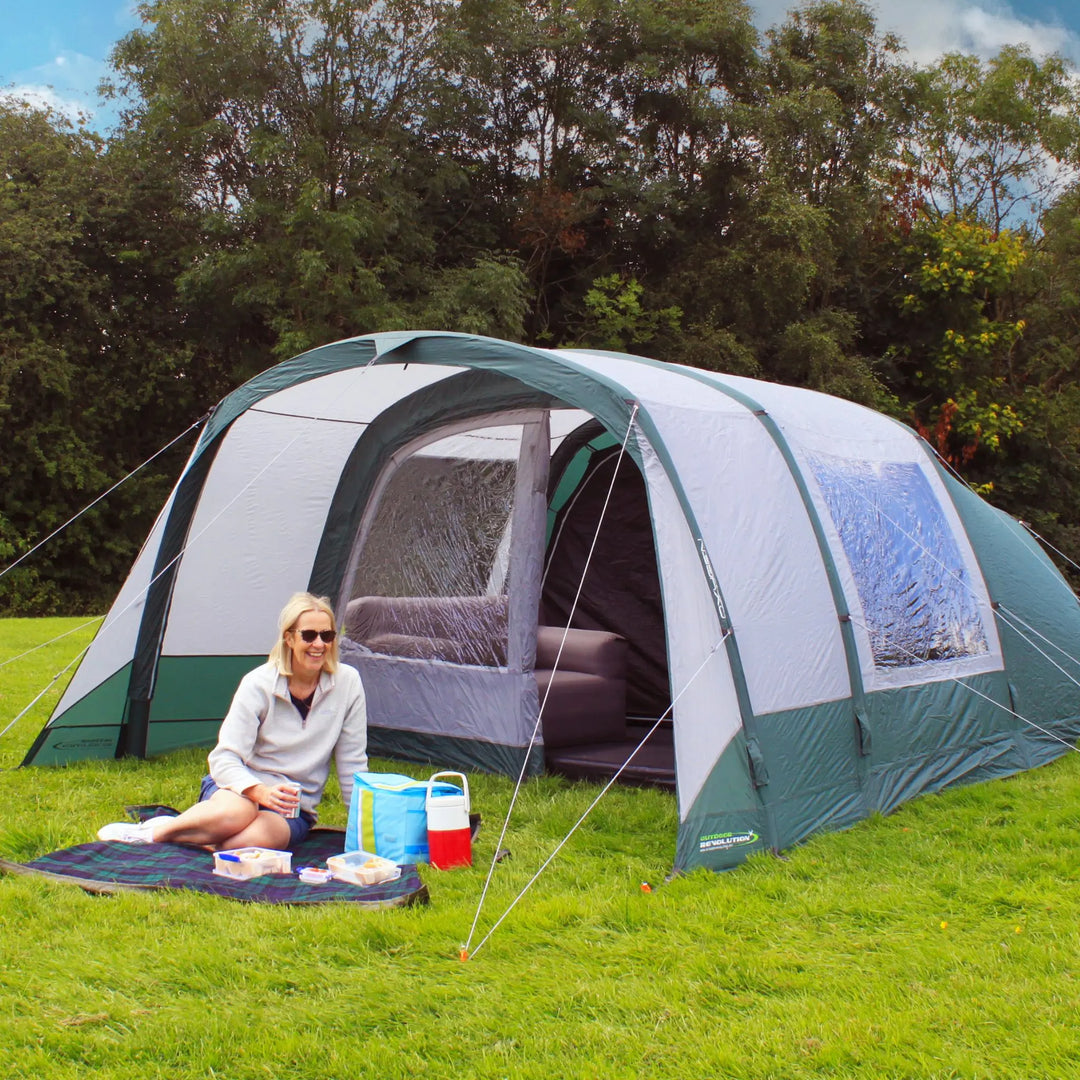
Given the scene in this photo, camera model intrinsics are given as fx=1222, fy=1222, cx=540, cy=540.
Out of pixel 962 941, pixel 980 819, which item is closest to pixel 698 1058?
pixel 962 941

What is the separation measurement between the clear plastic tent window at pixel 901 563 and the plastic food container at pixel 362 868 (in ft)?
7.60

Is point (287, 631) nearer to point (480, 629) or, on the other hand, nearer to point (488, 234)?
point (480, 629)

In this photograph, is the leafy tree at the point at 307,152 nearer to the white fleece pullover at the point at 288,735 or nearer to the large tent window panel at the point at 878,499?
the large tent window panel at the point at 878,499

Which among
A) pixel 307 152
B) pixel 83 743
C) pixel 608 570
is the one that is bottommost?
pixel 83 743

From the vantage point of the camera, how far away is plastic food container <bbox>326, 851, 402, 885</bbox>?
3.93 metres

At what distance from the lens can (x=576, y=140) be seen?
18.1 m

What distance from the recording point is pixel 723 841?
4176 millimetres

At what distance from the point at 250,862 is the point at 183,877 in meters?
0.21

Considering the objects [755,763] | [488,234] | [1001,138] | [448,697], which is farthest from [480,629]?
[1001,138]

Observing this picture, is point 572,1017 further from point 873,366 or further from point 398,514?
point 873,366

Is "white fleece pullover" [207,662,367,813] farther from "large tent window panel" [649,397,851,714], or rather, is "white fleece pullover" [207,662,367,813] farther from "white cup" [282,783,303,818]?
"large tent window panel" [649,397,851,714]

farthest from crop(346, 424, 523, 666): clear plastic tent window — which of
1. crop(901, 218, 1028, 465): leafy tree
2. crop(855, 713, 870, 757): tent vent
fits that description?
crop(901, 218, 1028, 465): leafy tree

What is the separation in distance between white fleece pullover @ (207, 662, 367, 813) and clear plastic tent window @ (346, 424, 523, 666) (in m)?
1.43

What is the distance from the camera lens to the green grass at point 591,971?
278 centimetres
